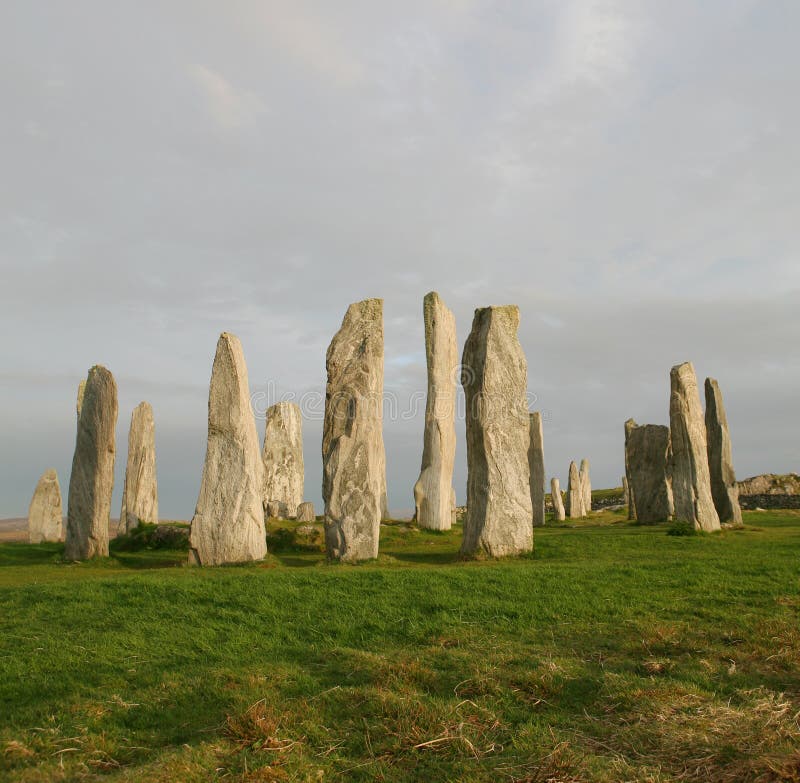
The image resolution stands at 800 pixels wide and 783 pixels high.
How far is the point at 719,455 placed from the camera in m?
19.6

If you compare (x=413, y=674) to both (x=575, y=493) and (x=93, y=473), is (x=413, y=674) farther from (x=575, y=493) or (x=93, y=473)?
(x=575, y=493)

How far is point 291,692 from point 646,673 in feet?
9.85

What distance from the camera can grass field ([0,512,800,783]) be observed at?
4.63 metres

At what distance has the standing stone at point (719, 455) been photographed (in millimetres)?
19234

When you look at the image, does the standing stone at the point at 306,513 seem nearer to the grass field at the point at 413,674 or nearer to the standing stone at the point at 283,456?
the standing stone at the point at 283,456

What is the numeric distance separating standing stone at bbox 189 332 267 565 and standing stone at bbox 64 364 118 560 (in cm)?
302

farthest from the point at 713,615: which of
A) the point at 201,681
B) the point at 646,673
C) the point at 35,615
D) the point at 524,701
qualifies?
the point at 35,615

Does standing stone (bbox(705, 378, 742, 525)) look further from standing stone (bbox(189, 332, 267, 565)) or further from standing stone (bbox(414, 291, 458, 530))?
standing stone (bbox(189, 332, 267, 565))

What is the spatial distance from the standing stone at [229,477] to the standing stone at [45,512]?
13744 mm

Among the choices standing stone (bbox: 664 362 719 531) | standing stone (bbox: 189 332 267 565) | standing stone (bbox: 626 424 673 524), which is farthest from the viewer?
standing stone (bbox: 626 424 673 524)

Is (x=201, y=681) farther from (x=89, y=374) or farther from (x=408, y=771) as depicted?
(x=89, y=374)

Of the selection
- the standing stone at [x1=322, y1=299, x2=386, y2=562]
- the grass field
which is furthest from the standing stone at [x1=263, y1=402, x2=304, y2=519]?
the grass field

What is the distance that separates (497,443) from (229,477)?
17.0ft

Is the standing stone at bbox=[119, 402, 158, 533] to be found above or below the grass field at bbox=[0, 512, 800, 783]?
above
